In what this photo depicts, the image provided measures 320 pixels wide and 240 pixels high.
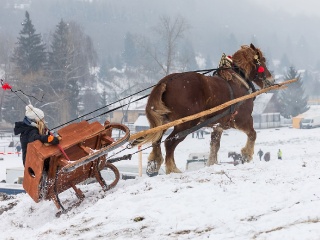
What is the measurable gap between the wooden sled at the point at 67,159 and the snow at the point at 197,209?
437 millimetres

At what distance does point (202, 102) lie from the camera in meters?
7.90

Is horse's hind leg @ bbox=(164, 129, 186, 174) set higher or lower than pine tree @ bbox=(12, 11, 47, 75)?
lower

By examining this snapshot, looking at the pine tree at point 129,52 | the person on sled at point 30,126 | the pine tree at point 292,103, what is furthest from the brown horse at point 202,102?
the pine tree at point 129,52

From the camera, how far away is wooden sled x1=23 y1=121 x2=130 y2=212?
6.25 m

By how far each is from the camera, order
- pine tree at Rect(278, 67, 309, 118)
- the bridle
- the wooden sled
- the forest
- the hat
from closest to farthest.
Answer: the wooden sled, the hat, the bridle, the forest, pine tree at Rect(278, 67, 309, 118)

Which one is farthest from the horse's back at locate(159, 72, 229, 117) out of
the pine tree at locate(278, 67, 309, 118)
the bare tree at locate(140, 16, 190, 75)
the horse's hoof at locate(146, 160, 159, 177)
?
the pine tree at locate(278, 67, 309, 118)

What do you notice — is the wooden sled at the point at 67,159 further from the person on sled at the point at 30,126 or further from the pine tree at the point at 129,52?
the pine tree at the point at 129,52

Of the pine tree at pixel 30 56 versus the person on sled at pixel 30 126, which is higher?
the pine tree at pixel 30 56

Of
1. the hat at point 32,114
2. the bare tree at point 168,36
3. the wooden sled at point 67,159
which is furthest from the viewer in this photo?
the bare tree at point 168,36

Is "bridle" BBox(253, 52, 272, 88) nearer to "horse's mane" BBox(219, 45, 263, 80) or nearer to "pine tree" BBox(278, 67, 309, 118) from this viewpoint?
"horse's mane" BBox(219, 45, 263, 80)

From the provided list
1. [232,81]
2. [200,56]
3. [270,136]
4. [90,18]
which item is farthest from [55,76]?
[90,18]

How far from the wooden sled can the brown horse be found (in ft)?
2.97

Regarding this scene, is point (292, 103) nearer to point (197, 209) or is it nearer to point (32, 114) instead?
point (32, 114)

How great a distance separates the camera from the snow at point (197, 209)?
4.53 metres
